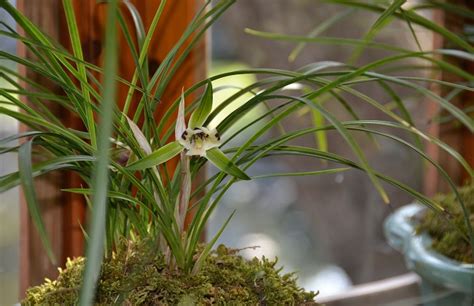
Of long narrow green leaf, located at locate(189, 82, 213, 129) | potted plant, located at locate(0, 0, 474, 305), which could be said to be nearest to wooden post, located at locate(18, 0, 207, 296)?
potted plant, located at locate(0, 0, 474, 305)

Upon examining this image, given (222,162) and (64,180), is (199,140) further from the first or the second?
(64,180)

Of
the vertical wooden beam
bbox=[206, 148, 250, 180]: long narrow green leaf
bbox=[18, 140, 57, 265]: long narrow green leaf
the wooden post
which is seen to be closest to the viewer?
bbox=[18, 140, 57, 265]: long narrow green leaf

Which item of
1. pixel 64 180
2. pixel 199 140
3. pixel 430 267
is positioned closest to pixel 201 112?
pixel 199 140

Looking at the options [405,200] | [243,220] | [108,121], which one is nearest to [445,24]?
[405,200]

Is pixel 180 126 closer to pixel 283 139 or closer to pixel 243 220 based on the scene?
pixel 283 139

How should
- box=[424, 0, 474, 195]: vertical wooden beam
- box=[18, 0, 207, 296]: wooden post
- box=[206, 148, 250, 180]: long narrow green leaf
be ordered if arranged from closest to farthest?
1. box=[206, 148, 250, 180]: long narrow green leaf
2. box=[18, 0, 207, 296]: wooden post
3. box=[424, 0, 474, 195]: vertical wooden beam

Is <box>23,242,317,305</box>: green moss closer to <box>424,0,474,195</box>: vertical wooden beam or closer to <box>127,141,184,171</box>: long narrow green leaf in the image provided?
<box>127,141,184,171</box>: long narrow green leaf
